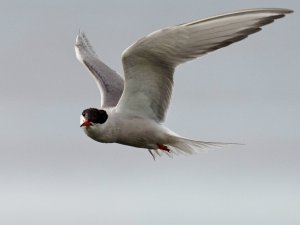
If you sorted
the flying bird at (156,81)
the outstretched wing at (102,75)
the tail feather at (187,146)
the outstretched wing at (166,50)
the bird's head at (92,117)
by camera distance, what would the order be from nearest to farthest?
the outstretched wing at (166,50) → the flying bird at (156,81) → the bird's head at (92,117) → the tail feather at (187,146) → the outstretched wing at (102,75)

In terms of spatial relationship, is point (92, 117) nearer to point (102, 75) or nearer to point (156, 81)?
point (156, 81)

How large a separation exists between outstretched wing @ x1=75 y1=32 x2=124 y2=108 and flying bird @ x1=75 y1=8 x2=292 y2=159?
242mm

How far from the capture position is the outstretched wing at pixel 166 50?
12938 millimetres

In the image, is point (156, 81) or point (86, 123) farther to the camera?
point (156, 81)

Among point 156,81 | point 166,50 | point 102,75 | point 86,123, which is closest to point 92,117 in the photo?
point 86,123

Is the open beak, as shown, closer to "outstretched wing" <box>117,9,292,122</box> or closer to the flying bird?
the flying bird

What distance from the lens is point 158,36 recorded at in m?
13.7

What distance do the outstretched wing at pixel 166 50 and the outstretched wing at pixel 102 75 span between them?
1100 millimetres

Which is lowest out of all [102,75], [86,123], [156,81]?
[86,123]

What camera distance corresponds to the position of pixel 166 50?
14039mm

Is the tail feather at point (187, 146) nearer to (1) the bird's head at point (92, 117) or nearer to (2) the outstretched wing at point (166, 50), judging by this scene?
(2) the outstretched wing at point (166, 50)

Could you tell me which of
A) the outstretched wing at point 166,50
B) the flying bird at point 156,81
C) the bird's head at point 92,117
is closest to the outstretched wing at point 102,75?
the flying bird at point 156,81

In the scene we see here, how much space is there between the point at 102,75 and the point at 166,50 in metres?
3.33

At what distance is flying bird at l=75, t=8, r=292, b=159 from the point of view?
43.1ft
